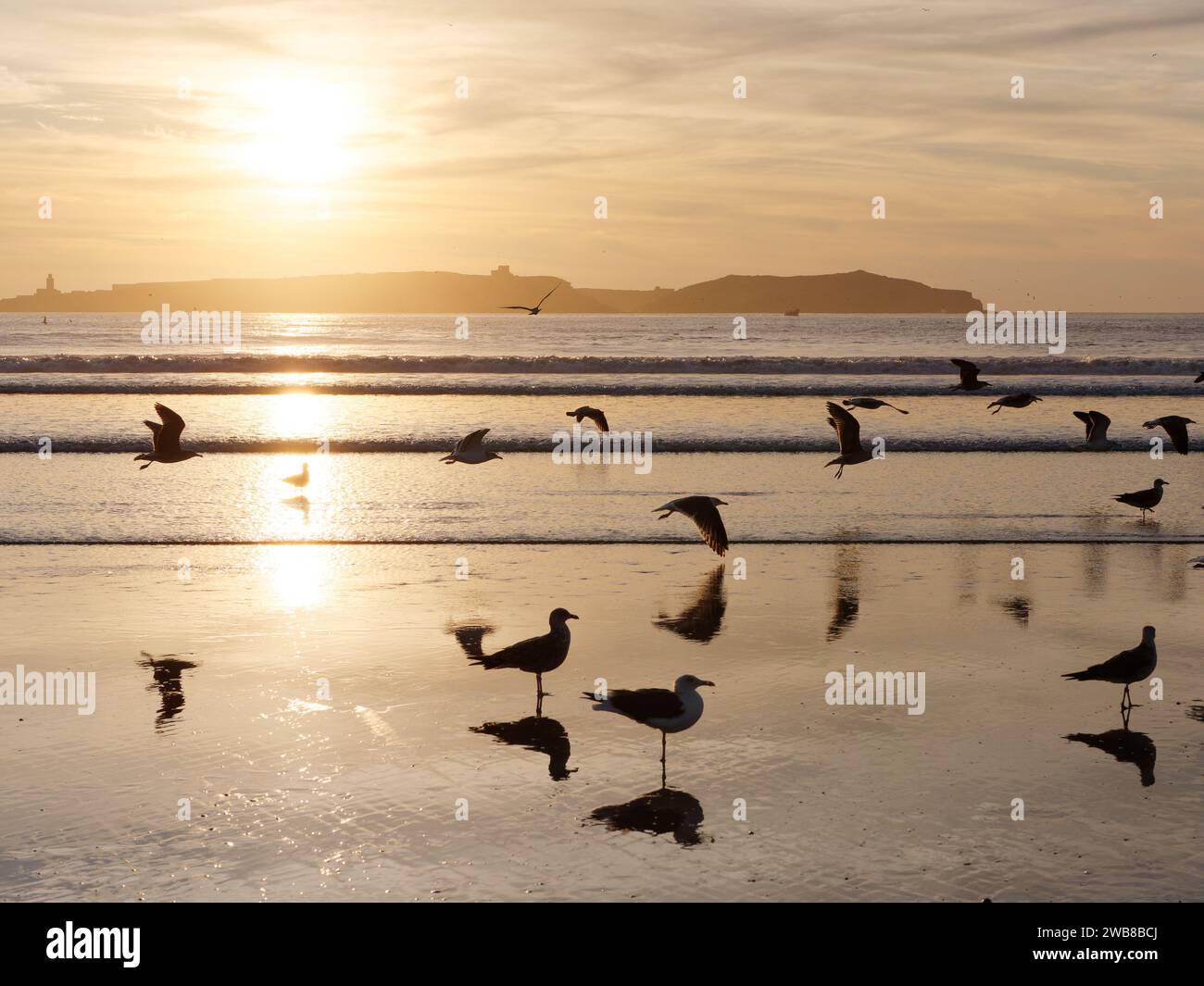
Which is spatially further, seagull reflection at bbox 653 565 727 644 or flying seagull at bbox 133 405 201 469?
flying seagull at bbox 133 405 201 469

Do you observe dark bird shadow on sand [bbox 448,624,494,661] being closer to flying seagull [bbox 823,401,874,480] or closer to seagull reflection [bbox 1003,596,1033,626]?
seagull reflection [bbox 1003,596,1033,626]

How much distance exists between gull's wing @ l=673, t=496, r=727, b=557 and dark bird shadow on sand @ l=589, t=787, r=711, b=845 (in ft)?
28.4

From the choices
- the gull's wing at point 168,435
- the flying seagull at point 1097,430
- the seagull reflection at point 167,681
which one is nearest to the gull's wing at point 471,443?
the gull's wing at point 168,435

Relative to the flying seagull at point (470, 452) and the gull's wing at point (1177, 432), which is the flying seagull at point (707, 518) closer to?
the flying seagull at point (470, 452)

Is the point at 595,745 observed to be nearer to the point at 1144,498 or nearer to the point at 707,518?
the point at 707,518

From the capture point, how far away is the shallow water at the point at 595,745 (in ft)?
22.7

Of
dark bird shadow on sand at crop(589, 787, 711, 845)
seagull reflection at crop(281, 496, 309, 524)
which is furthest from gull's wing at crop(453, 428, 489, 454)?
dark bird shadow on sand at crop(589, 787, 711, 845)

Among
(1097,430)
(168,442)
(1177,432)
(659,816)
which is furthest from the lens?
(1097,430)

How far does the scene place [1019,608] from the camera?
13812 millimetres

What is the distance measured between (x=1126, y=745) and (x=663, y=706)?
3.38m

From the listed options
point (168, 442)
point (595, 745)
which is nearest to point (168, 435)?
point (168, 442)

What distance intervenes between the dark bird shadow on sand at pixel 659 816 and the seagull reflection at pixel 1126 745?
3097mm

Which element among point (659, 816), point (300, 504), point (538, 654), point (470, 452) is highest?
point (470, 452)

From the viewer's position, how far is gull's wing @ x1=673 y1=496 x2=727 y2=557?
16.7m
